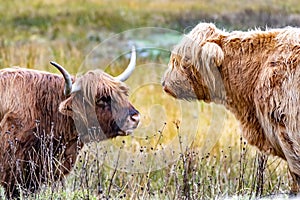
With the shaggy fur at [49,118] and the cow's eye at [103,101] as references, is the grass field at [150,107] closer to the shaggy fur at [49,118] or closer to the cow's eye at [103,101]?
the shaggy fur at [49,118]

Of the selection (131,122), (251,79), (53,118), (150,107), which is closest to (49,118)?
(53,118)

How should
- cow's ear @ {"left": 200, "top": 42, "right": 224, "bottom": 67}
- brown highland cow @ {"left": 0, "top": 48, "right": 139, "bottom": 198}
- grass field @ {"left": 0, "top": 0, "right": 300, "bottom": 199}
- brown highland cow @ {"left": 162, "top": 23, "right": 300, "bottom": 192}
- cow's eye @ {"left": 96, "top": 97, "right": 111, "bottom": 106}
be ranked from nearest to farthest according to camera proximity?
brown highland cow @ {"left": 162, "top": 23, "right": 300, "bottom": 192}, cow's ear @ {"left": 200, "top": 42, "right": 224, "bottom": 67}, brown highland cow @ {"left": 0, "top": 48, "right": 139, "bottom": 198}, cow's eye @ {"left": 96, "top": 97, "right": 111, "bottom": 106}, grass field @ {"left": 0, "top": 0, "right": 300, "bottom": 199}

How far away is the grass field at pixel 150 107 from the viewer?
261 inches

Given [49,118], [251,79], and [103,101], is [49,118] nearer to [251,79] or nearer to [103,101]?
[103,101]

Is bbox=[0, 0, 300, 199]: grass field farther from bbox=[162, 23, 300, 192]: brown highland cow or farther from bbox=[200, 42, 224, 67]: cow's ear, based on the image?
bbox=[200, 42, 224, 67]: cow's ear

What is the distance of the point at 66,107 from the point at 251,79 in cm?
153

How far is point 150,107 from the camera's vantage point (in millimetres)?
9086

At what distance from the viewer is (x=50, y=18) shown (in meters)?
19.0

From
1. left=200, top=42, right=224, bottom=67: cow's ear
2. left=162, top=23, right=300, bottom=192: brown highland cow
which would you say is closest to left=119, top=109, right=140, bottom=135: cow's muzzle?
left=162, top=23, right=300, bottom=192: brown highland cow

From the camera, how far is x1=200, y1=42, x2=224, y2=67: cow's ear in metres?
6.18

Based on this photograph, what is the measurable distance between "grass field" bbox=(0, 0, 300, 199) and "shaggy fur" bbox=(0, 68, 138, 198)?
19cm

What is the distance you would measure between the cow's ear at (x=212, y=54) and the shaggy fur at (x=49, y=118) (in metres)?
0.75

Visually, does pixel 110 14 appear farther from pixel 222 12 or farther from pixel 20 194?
pixel 20 194

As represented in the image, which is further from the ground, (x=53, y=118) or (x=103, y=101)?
(x=103, y=101)
